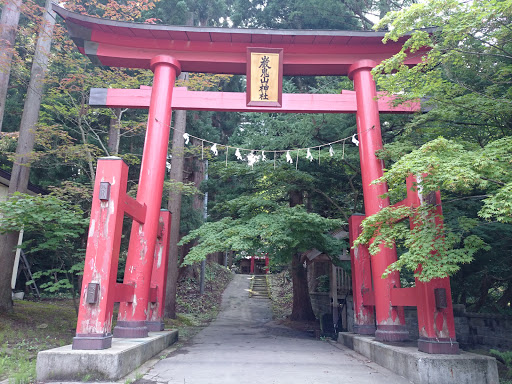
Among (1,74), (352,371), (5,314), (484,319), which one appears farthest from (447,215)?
(1,74)

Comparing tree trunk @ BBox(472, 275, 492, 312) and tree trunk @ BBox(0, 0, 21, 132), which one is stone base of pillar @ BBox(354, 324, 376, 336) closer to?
tree trunk @ BBox(472, 275, 492, 312)

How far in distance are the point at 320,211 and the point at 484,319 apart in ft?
21.6

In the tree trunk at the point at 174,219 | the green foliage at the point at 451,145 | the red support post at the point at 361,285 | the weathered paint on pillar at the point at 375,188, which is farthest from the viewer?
the tree trunk at the point at 174,219

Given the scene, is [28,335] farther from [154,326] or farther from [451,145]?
[451,145]

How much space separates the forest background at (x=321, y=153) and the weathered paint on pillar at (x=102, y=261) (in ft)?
6.22

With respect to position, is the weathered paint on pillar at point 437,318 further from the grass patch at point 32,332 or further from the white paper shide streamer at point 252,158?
the white paper shide streamer at point 252,158

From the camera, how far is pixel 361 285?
873 centimetres

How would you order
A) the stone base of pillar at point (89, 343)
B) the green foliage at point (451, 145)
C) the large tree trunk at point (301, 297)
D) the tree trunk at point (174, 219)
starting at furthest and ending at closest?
the large tree trunk at point (301, 297)
the tree trunk at point (174, 219)
the stone base of pillar at point (89, 343)
the green foliage at point (451, 145)

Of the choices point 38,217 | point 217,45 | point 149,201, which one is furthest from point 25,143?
point 217,45

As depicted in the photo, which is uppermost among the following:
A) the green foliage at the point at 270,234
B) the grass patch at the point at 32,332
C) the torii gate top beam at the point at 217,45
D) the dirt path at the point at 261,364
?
the torii gate top beam at the point at 217,45

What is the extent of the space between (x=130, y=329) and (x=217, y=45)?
20.9ft

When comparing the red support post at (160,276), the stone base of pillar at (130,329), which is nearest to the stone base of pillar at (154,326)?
the red support post at (160,276)

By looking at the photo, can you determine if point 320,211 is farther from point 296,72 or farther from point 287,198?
point 296,72

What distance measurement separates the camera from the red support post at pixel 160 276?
8.27 metres
